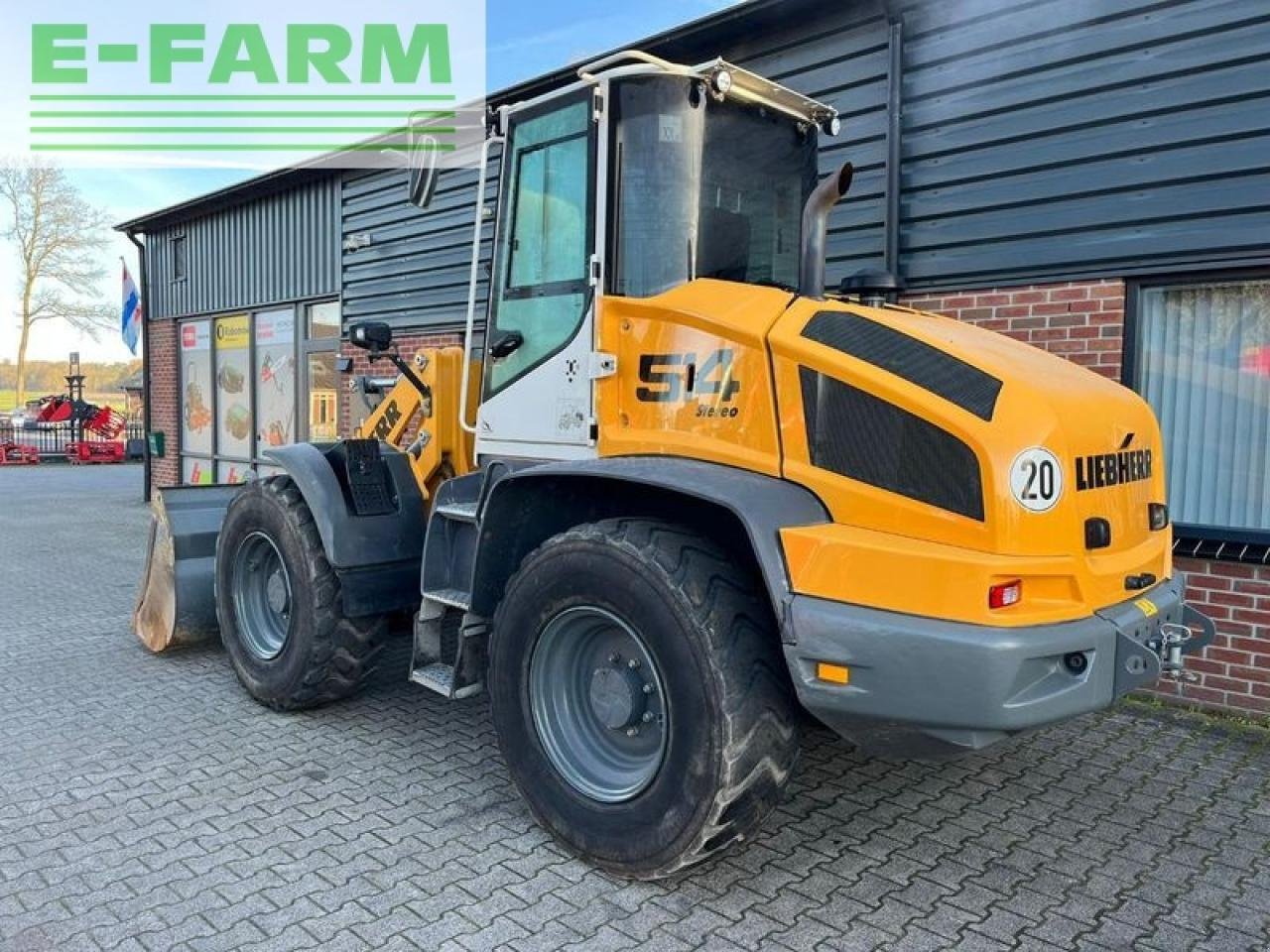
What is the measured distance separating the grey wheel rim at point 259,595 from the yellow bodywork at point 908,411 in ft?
8.07

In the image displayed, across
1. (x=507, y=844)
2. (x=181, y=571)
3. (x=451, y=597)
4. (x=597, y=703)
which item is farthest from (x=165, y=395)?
(x=597, y=703)

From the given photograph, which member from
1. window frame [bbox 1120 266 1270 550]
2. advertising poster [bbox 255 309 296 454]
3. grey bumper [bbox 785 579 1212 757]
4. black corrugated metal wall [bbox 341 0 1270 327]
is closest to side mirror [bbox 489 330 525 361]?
grey bumper [bbox 785 579 1212 757]

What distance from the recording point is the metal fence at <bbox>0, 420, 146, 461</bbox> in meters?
25.8

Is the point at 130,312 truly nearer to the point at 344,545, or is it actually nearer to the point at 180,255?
the point at 180,255

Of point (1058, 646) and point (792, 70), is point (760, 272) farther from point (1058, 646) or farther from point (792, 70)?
point (792, 70)

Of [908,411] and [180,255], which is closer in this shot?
[908,411]

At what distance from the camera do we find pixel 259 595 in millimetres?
5332

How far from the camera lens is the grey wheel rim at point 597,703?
3.37 metres

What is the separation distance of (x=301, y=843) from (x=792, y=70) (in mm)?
5750

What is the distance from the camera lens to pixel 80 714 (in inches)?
198

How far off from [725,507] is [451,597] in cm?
157

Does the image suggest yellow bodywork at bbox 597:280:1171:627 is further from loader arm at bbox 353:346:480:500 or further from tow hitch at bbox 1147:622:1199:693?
loader arm at bbox 353:346:480:500

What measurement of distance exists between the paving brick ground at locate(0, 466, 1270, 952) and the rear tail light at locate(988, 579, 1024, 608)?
109cm

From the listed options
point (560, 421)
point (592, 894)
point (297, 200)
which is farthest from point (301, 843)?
point (297, 200)
